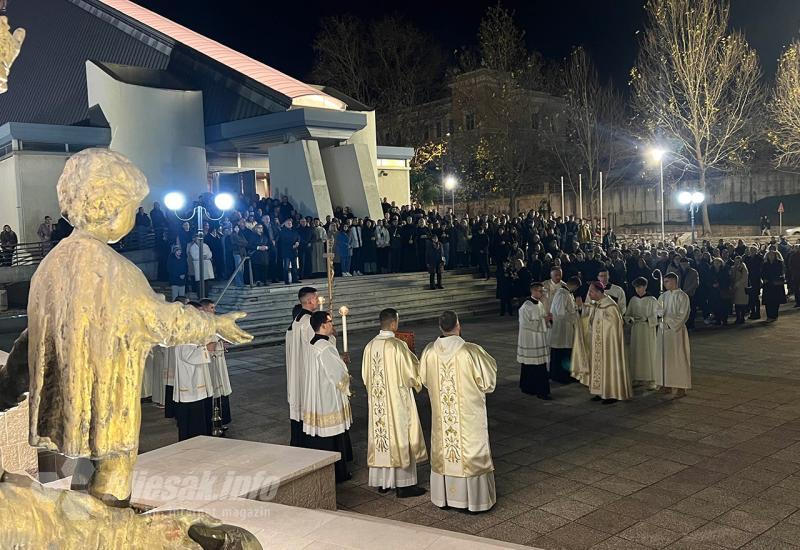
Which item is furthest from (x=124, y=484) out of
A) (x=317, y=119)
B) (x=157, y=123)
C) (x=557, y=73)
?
(x=557, y=73)

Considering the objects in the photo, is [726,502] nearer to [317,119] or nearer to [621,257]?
[621,257]

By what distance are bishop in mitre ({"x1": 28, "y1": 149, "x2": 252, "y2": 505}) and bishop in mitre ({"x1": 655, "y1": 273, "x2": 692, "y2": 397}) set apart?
26.9ft

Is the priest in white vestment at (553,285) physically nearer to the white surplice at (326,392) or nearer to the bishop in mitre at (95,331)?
the white surplice at (326,392)

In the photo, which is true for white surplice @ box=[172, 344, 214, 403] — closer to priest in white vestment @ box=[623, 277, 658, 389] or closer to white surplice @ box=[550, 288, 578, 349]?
white surplice @ box=[550, 288, 578, 349]

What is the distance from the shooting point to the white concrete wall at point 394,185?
2761 centimetres

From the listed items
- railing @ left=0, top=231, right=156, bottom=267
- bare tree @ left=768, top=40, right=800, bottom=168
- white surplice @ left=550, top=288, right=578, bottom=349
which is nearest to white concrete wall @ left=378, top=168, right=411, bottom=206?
railing @ left=0, top=231, right=156, bottom=267

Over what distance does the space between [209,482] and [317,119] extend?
16829 mm

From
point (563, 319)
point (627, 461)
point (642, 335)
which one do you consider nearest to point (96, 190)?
point (627, 461)

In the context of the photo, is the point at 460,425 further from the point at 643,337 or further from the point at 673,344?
the point at 643,337

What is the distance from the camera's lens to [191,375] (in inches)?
296

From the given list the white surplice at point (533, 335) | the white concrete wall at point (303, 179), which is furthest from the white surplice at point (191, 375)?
the white concrete wall at point (303, 179)

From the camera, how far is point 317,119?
20.4 m

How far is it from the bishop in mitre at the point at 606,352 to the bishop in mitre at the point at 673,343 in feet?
1.85

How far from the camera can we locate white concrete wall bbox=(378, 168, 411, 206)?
27.6 meters
